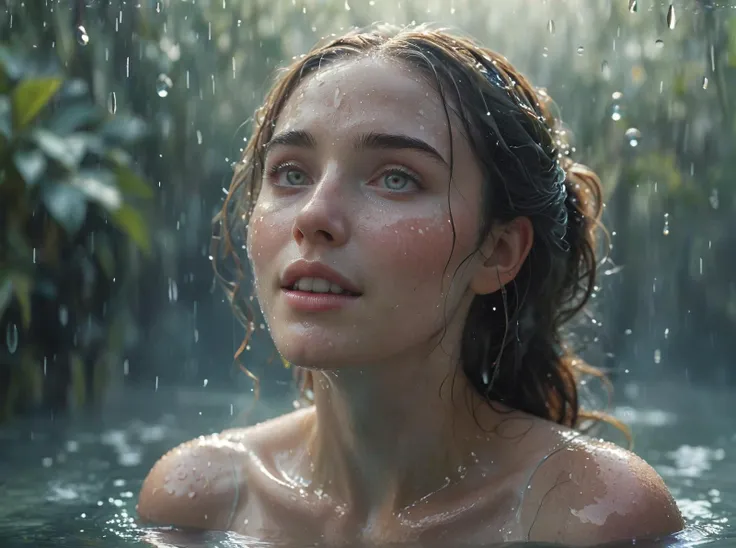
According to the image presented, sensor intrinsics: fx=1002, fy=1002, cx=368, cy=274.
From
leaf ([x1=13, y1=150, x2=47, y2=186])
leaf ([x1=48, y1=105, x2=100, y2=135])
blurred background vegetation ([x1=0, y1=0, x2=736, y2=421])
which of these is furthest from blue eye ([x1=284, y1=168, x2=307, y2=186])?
leaf ([x1=48, y1=105, x2=100, y2=135])

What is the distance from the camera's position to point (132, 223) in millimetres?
6176

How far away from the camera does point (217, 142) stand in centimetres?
826

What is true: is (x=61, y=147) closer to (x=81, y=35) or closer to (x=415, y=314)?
(x=81, y=35)

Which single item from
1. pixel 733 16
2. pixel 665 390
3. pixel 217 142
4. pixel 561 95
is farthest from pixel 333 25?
pixel 665 390

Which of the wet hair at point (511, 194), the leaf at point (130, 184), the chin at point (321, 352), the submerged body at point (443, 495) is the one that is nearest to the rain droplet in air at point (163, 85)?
the leaf at point (130, 184)

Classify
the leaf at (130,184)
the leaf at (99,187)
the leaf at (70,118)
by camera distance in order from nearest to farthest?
the leaf at (99,187) → the leaf at (70,118) → the leaf at (130,184)

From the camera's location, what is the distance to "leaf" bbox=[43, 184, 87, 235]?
5742 mm

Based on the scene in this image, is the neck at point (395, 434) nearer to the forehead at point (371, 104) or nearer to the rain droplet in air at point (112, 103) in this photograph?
the forehead at point (371, 104)

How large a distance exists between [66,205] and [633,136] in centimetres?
474

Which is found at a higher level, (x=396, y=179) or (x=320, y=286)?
(x=396, y=179)

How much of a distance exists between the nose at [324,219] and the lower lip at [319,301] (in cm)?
11

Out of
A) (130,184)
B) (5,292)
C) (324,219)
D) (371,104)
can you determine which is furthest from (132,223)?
(324,219)

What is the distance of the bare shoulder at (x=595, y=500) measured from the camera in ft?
7.48

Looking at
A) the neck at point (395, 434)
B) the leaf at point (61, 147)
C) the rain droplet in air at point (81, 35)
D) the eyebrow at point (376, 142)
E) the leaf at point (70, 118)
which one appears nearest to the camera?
the eyebrow at point (376, 142)
